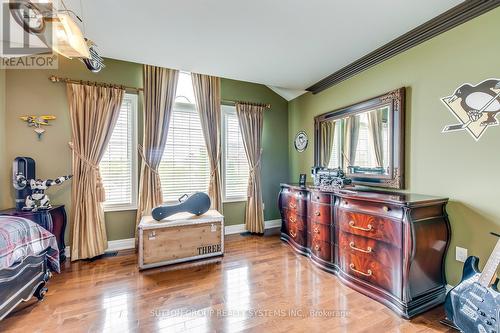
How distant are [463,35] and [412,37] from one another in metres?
0.41

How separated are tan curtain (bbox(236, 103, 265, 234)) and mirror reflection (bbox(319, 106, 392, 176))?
1.09 metres

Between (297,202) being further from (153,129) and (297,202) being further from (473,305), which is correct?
(153,129)

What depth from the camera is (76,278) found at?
2459 millimetres

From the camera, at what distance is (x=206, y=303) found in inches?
79.3

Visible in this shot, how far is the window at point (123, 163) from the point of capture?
10.3 feet

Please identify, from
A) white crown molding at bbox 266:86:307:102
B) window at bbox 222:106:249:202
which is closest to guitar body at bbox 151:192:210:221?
window at bbox 222:106:249:202

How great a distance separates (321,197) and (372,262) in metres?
0.87

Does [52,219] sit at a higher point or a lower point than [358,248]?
higher


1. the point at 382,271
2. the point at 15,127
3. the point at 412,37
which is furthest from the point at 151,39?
the point at 382,271

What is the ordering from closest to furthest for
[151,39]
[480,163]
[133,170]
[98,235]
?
1. [480,163]
2. [151,39]
3. [98,235]
4. [133,170]

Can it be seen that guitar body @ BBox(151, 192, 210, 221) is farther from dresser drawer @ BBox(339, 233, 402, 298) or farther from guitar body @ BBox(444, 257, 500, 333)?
guitar body @ BBox(444, 257, 500, 333)

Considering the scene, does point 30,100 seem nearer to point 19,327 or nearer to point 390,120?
point 19,327

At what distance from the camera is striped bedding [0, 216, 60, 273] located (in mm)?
1640

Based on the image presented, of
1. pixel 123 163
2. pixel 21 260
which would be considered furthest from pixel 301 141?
pixel 21 260
